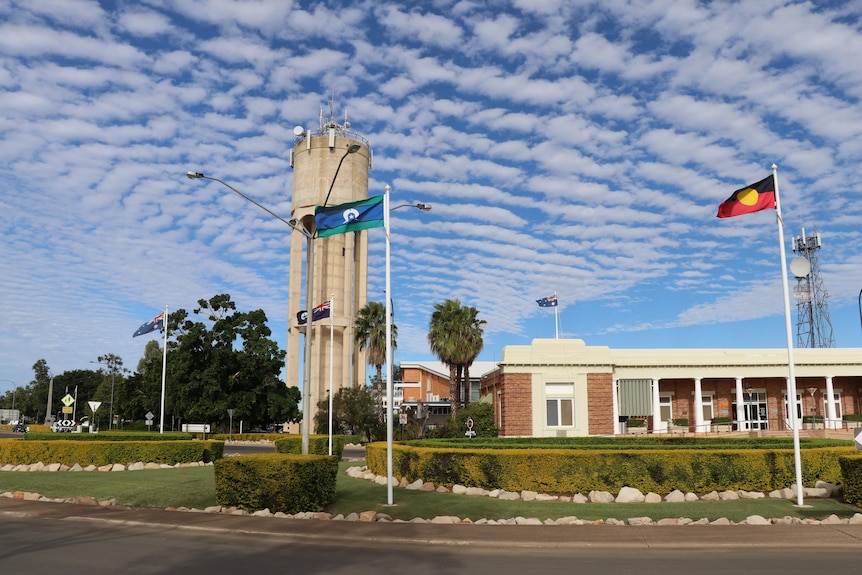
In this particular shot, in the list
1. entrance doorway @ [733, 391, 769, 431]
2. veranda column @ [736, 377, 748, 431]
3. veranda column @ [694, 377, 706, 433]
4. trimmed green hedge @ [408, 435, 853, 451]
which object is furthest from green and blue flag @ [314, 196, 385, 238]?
entrance doorway @ [733, 391, 769, 431]

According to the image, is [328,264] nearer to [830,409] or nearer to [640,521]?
[830,409]

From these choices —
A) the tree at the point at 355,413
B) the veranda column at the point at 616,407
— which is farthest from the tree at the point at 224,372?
the veranda column at the point at 616,407

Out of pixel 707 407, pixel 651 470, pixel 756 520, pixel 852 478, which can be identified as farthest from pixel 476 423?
pixel 756 520

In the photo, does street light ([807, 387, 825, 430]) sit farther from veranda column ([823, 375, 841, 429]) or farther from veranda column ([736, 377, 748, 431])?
veranda column ([736, 377, 748, 431])

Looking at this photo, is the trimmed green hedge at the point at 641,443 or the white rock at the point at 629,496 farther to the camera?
the trimmed green hedge at the point at 641,443

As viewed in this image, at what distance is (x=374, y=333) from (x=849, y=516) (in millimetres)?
48756

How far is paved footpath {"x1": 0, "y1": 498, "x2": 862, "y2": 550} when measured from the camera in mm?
13086

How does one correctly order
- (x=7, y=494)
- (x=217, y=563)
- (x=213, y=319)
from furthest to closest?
(x=213, y=319)
(x=7, y=494)
(x=217, y=563)

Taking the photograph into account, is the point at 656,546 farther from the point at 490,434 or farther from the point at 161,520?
the point at 490,434

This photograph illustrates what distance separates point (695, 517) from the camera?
16172 mm

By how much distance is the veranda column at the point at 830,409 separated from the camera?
4872cm

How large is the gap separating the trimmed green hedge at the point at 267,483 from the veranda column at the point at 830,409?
144 feet

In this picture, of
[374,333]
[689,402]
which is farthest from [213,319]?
[689,402]

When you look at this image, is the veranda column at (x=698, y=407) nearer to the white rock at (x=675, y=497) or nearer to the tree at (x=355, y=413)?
the tree at (x=355, y=413)
